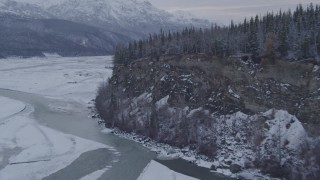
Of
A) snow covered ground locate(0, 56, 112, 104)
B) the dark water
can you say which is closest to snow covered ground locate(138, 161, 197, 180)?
the dark water

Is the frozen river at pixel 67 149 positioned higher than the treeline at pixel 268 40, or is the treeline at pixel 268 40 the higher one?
the treeline at pixel 268 40

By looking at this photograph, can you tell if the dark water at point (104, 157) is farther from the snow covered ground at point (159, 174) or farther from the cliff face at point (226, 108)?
the cliff face at point (226, 108)

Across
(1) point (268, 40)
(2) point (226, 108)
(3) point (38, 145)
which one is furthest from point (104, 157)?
(1) point (268, 40)

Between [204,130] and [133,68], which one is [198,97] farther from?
[133,68]

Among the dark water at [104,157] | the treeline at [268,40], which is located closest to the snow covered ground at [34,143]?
the dark water at [104,157]

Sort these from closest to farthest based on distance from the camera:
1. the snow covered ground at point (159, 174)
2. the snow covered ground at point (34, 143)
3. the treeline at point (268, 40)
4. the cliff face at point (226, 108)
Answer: the snow covered ground at point (159, 174), the snow covered ground at point (34, 143), the cliff face at point (226, 108), the treeline at point (268, 40)

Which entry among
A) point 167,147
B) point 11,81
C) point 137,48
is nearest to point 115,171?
point 167,147

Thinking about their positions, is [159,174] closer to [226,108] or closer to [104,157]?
[104,157]
